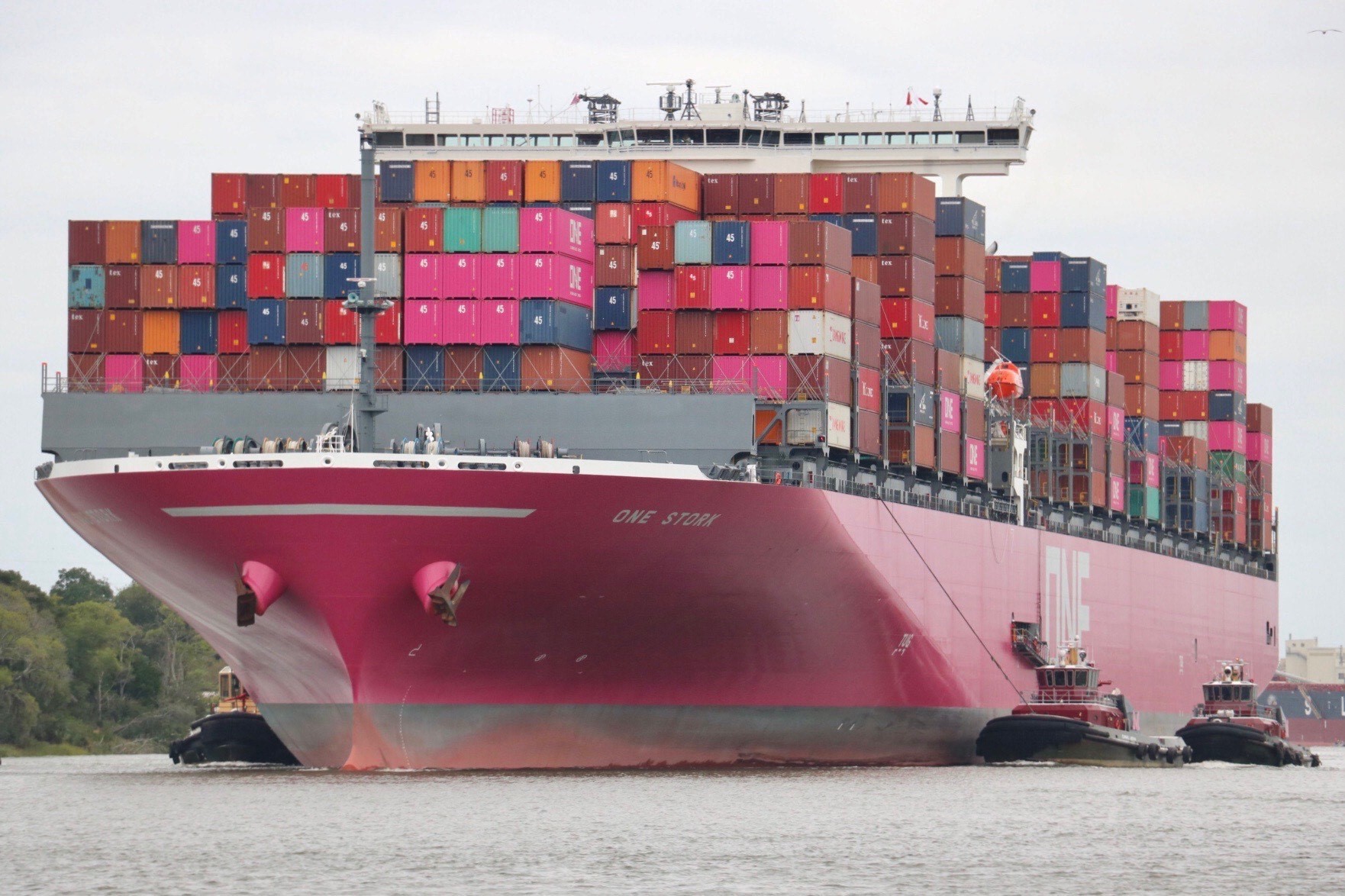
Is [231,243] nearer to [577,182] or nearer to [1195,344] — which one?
[577,182]

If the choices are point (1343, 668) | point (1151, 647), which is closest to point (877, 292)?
point (1151, 647)

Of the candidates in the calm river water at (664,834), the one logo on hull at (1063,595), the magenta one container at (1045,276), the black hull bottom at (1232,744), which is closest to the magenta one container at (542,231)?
the calm river water at (664,834)

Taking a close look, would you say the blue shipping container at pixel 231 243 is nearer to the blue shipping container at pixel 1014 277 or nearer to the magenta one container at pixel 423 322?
the magenta one container at pixel 423 322

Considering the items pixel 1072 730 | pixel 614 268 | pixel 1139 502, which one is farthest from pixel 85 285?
pixel 1139 502

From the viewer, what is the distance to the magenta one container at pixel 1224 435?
74188mm

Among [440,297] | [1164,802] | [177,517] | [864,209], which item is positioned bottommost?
[1164,802]

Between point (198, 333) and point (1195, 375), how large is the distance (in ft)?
A: 122

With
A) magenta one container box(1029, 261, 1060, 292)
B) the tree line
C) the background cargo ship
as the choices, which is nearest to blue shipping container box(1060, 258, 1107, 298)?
magenta one container box(1029, 261, 1060, 292)

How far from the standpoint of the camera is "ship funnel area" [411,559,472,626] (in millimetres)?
39156

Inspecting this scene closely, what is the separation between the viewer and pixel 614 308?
4650cm

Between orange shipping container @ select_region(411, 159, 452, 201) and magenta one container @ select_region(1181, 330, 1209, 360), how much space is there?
32551 millimetres

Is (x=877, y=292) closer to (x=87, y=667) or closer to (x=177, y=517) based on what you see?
(x=177, y=517)

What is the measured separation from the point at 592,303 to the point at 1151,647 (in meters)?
26.9

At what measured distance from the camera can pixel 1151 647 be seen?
66875 mm
